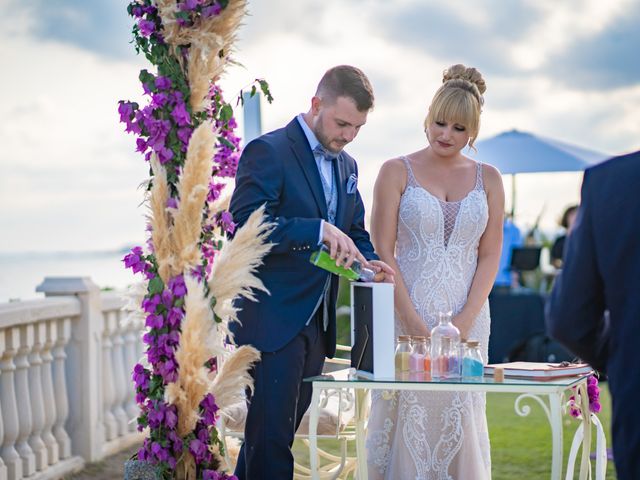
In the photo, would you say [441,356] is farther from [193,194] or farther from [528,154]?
[528,154]

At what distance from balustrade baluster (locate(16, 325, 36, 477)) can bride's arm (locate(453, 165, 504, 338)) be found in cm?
243

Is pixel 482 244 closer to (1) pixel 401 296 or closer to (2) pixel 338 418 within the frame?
(1) pixel 401 296

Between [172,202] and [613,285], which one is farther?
[172,202]

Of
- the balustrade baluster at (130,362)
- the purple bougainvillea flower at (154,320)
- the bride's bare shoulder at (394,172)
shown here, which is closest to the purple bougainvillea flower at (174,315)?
the purple bougainvillea flower at (154,320)

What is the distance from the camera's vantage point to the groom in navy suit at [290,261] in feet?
11.5

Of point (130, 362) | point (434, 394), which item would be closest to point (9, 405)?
point (130, 362)

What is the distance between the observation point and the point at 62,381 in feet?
18.9

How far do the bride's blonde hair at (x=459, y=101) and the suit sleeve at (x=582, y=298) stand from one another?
5.83 feet

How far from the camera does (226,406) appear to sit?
3.52 metres

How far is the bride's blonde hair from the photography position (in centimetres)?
402

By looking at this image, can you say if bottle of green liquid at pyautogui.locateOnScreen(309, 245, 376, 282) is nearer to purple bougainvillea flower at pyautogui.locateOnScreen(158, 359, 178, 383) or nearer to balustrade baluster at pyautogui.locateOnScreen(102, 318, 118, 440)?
purple bougainvillea flower at pyautogui.locateOnScreen(158, 359, 178, 383)

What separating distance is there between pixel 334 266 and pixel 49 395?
2849 mm

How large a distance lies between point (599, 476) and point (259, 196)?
1.82 meters

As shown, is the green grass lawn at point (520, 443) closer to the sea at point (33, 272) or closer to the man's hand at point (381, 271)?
the sea at point (33, 272)
